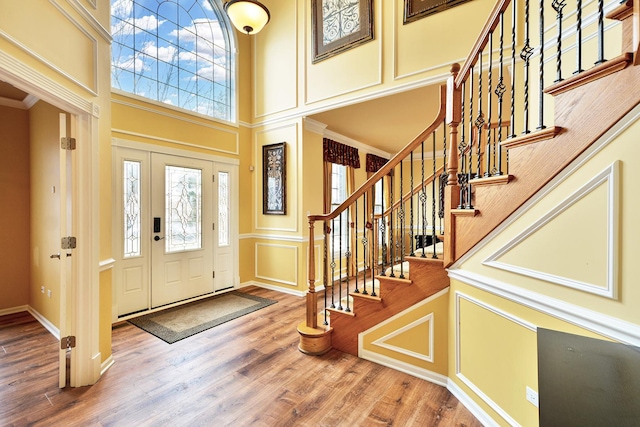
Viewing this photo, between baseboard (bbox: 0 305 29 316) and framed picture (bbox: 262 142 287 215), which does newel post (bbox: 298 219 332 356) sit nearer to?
framed picture (bbox: 262 142 287 215)

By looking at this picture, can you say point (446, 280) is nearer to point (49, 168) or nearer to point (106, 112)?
point (106, 112)

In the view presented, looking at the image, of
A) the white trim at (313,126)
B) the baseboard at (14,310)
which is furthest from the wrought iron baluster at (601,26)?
the baseboard at (14,310)

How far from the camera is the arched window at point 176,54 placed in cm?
355

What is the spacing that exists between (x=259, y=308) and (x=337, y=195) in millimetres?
2750

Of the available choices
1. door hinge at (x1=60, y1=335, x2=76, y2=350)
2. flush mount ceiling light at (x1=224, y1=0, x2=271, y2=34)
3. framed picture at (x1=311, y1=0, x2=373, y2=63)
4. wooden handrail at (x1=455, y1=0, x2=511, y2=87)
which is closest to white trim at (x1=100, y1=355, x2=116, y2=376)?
door hinge at (x1=60, y1=335, x2=76, y2=350)

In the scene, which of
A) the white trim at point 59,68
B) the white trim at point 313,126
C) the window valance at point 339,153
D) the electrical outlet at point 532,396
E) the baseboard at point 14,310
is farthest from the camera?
the window valance at point 339,153

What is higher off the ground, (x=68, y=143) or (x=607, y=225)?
(x=68, y=143)

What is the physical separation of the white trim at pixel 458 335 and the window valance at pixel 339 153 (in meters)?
3.45

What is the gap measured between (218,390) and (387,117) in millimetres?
3977

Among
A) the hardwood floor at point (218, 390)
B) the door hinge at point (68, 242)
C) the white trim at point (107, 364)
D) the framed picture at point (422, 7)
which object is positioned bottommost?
the hardwood floor at point (218, 390)

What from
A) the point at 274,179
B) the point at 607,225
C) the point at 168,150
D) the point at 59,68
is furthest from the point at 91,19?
the point at 607,225

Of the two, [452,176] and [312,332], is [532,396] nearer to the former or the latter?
[452,176]

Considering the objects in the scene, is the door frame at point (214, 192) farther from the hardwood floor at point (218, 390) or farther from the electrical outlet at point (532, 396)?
the electrical outlet at point (532, 396)

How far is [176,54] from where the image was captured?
13.4 feet
